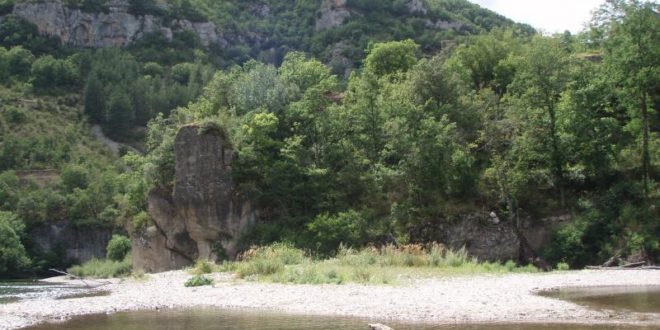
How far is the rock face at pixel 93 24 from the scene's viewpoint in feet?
521

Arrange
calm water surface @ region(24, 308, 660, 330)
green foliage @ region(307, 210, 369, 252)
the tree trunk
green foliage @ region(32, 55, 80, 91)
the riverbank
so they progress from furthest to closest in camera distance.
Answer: green foliage @ region(32, 55, 80, 91), green foliage @ region(307, 210, 369, 252), the tree trunk, the riverbank, calm water surface @ region(24, 308, 660, 330)

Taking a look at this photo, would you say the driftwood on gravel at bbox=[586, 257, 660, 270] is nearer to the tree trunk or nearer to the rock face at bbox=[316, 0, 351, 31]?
the tree trunk

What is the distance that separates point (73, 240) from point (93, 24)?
81741 millimetres

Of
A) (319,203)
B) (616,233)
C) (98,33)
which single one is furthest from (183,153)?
(98,33)

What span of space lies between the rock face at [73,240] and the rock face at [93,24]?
76.8 metres

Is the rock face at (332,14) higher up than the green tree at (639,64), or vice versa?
the rock face at (332,14)

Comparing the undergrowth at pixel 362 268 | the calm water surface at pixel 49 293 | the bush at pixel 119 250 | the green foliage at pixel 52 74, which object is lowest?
the bush at pixel 119 250

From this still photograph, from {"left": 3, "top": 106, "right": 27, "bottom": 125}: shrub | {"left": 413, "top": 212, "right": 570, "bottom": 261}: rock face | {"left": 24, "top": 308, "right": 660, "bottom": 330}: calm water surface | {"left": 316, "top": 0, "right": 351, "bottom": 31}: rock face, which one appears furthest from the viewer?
{"left": 316, "top": 0, "right": 351, "bottom": 31}: rock face

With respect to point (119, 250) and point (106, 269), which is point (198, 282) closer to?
point (106, 269)

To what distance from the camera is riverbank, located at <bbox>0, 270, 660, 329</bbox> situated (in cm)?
1659

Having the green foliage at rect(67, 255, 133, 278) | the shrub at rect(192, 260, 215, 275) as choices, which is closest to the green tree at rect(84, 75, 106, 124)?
the green foliage at rect(67, 255, 133, 278)

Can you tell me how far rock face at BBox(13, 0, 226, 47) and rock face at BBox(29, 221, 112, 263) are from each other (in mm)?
76776

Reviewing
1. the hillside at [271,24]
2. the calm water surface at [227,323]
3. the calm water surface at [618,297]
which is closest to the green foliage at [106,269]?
the calm water surface at [227,323]

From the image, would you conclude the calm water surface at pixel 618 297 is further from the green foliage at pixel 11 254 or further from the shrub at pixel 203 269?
the green foliage at pixel 11 254
